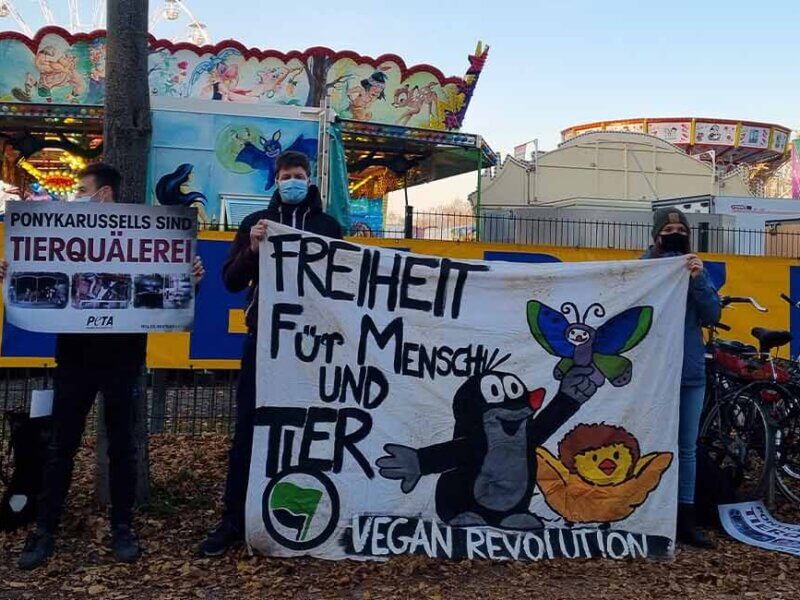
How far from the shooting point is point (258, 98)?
14.9m

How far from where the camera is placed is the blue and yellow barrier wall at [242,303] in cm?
734

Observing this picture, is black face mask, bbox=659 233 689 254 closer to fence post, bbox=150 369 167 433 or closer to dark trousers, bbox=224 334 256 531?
dark trousers, bbox=224 334 256 531

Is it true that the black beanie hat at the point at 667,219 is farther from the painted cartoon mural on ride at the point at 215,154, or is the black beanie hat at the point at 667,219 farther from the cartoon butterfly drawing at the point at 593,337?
the painted cartoon mural on ride at the point at 215,154

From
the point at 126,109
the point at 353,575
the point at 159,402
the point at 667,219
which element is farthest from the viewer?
the point at 159,402

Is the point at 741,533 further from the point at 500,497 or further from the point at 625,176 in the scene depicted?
the point at 625,176

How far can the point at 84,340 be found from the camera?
13.2 ft

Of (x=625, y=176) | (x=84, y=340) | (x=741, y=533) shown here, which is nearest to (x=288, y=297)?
(x=84, y=340)

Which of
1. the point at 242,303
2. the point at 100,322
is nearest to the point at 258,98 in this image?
the point at 242,303

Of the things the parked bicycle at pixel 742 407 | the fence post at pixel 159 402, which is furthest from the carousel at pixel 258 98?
the parked bicycle at pixel 742 407

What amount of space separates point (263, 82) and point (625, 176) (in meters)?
14.0

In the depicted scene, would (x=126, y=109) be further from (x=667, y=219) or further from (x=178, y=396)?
(x=178, y=396)

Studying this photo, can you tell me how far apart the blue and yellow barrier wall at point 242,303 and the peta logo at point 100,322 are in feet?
11.8

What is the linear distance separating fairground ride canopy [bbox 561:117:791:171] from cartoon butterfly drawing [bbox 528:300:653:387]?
3771 centimetres

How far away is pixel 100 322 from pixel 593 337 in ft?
8.96
